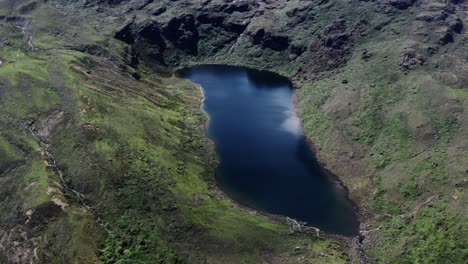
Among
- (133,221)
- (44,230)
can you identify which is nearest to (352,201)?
(133,221)

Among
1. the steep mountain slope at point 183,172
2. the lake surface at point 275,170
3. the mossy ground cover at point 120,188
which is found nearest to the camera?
the mossy ground cover at point 120,188

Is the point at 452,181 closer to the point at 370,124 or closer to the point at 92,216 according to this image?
the point at 370,124

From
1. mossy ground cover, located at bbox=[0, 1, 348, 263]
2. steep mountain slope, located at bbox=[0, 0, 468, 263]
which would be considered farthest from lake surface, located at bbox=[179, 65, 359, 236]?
mossy ground cover, located at bbox=[0, 1, 348, 263]

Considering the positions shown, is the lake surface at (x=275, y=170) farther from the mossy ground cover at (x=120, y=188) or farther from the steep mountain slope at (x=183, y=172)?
the mossy ground cover at (x=120, y=188)

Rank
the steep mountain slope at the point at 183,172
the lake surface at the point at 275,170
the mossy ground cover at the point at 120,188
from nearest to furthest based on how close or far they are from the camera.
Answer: the mossy ground cover at the point at 120,188
the steep mountain slope at the point at 183,172
the lake surface at the point at 275,170

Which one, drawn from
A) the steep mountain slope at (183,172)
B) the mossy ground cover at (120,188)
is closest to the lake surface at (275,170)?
the steep mountain slope at (183,172)

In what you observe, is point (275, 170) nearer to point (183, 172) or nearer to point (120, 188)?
point (183, 172)

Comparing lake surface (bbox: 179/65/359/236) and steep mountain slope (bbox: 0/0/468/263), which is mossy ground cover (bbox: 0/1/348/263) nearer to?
steep mountain slope (bbox: 0/0/468/263)

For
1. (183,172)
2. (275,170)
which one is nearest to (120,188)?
(183,172)

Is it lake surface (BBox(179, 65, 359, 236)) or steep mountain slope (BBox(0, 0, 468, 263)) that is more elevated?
steep mountain slope (BBox(0, 0, 468, 263))
